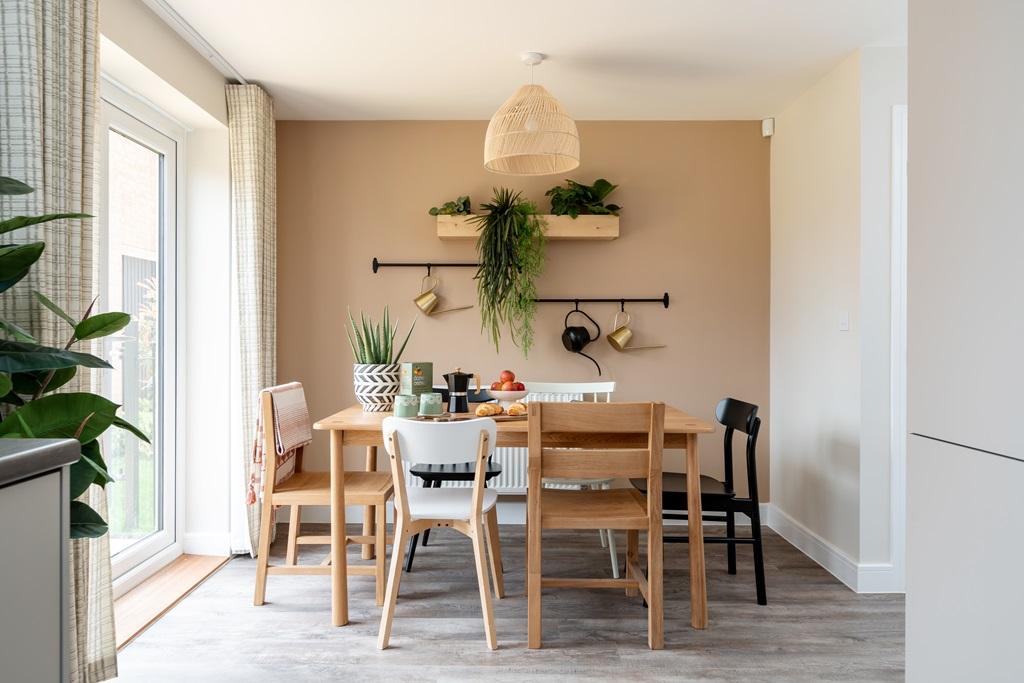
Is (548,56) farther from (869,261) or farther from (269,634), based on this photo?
(269,634)

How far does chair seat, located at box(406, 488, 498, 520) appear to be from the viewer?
2506 millimetres

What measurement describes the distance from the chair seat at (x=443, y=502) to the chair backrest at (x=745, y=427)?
1112 millimetres

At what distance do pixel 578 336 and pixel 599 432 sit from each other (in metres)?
1.56

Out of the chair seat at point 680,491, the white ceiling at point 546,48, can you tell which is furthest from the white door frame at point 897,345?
the chair seat at point 680,491

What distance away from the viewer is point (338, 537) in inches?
105

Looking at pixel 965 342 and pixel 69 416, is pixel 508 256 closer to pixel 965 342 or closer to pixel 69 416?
pixel 69 416

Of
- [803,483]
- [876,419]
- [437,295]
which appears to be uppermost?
[437,295]

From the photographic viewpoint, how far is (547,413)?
7.95ft

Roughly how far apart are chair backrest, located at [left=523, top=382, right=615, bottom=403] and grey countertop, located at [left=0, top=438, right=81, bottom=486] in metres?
2.69

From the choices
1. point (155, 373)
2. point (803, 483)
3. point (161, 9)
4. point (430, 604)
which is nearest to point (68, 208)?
point (161, 9)

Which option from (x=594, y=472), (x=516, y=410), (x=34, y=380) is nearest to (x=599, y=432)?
(x=594, y=472)

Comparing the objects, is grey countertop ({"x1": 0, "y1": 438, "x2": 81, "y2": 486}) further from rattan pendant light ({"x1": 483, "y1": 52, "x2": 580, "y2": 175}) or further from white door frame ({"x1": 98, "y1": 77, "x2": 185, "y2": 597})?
white door frame ({"x1": 98, "y1": 77, "x2": 185, "y2": 597})

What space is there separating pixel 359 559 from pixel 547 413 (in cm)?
168

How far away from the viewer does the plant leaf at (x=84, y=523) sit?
57.4 inches
